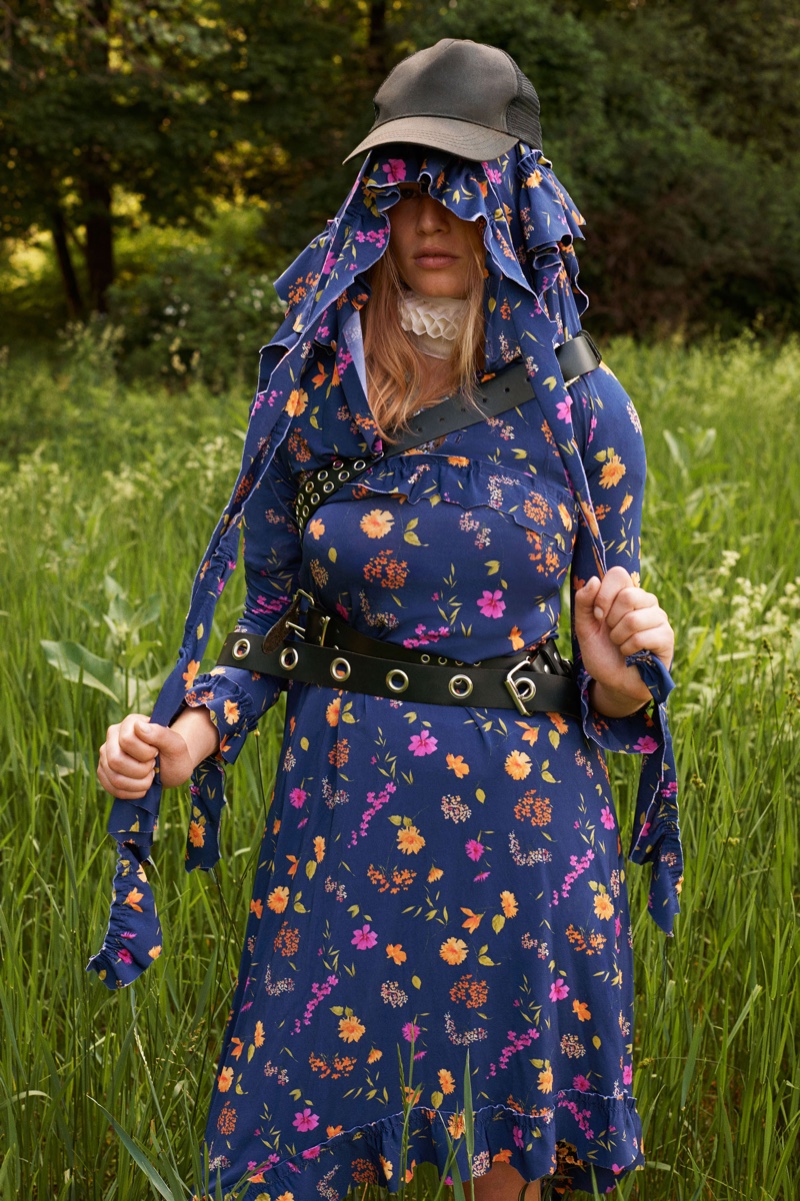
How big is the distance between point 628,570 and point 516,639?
0.69ft

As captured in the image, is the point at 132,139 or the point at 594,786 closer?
the point at 594,786

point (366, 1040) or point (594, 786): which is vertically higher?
point (594, 786)

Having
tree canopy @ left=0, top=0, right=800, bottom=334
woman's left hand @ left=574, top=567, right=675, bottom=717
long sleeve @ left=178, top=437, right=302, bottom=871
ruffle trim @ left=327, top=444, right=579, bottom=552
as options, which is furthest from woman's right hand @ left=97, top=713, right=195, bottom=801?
tree canopy @ left=0, top=0, right=800, bottom=334

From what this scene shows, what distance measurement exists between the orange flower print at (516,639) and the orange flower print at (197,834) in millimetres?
540

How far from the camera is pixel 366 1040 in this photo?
1533mm

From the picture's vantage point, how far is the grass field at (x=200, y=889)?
176cm

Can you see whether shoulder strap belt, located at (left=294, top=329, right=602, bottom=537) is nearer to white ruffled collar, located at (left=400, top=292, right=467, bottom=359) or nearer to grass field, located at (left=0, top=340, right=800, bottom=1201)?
white ruffled collar, located at (left=400, top=292, right=467, bottom=359)

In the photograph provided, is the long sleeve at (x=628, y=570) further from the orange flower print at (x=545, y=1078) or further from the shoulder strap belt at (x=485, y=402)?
the orange flower print at (x=545, y=1078)

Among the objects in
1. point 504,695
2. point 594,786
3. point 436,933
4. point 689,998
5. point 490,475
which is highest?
point 490,475

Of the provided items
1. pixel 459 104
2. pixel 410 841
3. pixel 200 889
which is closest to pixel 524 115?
pixel 459 104

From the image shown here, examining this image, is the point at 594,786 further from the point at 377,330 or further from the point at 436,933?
the point at 377,330

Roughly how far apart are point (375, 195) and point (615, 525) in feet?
1.85

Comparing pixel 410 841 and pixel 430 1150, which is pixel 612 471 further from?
pixel 430 1150

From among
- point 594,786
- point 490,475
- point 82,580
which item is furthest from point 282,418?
point 82,580
